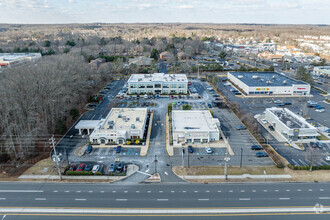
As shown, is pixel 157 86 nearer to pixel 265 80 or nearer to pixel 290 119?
pixel 265 80

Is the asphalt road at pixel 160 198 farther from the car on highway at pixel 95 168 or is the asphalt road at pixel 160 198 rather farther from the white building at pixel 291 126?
the white building at pixel 291 126

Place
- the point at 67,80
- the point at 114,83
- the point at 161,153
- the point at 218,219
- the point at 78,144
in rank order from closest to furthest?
1. the point at 218,219
2. the point at 161,153
3. the point at 78,144
4. the point at 67,80
5. the point at 114,83

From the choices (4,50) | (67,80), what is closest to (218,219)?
(67,80)

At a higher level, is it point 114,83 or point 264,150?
point 114,83

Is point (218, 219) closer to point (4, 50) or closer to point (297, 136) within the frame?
point (297, 136)

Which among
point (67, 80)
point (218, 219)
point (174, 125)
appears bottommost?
point (218, 219)

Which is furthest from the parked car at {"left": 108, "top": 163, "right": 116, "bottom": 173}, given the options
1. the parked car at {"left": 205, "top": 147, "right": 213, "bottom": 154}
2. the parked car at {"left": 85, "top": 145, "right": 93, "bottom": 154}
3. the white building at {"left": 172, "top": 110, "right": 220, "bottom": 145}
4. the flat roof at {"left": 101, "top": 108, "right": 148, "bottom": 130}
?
the parked car at {"left": 205, "top": 147, "right": 213, "bottom": 154}
